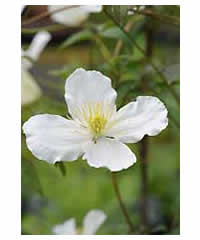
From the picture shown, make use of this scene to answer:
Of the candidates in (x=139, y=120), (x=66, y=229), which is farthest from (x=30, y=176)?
(x=139, y=120)

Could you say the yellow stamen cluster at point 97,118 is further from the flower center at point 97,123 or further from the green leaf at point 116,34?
the green leaf at point 116,34

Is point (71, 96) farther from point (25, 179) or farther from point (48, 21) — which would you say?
point (48, 21)

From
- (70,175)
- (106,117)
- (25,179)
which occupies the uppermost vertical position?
(106,117)

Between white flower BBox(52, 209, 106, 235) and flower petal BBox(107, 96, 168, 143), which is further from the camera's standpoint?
white flower BBox(52, 209, 106, 235)

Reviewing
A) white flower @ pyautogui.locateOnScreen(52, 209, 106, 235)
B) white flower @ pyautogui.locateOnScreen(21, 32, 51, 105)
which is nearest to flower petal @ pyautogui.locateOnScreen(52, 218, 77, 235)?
white flower @ pyautogui.locateOnScreen(52, 209, 106, 235)

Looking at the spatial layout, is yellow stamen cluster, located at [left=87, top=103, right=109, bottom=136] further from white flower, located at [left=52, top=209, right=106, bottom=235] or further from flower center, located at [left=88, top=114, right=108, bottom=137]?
white flower, located at [left=52, top=209, right=106, bottom=235]

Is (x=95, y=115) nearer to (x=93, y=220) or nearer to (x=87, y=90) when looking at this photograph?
(x=87, y=90)

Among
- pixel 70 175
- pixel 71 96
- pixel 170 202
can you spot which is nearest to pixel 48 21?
pixel 71 96
